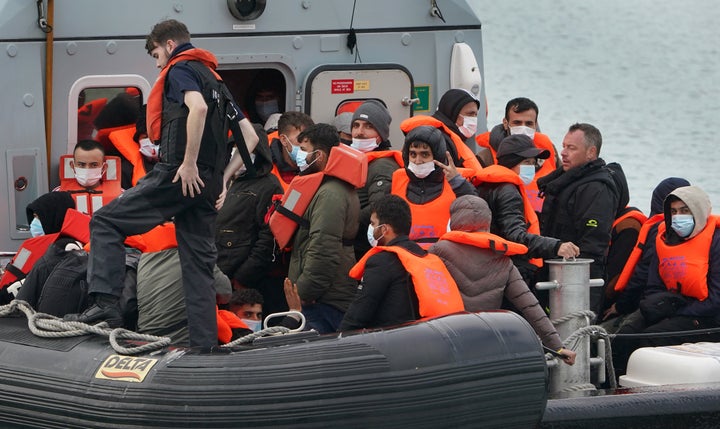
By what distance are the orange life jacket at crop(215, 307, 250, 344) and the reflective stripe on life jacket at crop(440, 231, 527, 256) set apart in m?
1.14

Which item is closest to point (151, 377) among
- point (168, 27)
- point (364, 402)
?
point (364, 402)

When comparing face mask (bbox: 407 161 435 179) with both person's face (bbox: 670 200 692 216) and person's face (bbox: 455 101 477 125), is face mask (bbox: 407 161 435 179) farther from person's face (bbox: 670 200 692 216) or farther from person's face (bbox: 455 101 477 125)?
person's face (bbox: 670 200 692 216)

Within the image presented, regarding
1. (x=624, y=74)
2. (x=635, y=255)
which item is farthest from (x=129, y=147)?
(x=624, y=74)

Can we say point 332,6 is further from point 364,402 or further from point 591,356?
point 364,402

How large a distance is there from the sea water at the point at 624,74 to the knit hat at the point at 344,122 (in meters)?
24.2

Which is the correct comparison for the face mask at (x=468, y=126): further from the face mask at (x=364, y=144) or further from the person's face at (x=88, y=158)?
the person's face at (x=88, y=158)

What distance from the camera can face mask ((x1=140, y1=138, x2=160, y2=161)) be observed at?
688 cm

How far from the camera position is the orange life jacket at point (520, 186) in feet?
20.2

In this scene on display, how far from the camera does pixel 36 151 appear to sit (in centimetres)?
680

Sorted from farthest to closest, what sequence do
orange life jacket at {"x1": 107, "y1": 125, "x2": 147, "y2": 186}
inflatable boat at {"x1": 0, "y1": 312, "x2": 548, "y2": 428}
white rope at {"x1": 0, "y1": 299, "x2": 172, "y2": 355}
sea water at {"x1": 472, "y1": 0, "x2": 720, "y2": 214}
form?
sea water at {"x1": 472, "y1": 0, "x2": 720, "y2": 214}
orange life jacket at {"x1": 107, "y1": 125, "x2": 147, "y2": 186}
white rope at {"x1": 0, "y1": 299, "x2": 172, "y2": 355}
inflatable boat at {"x1": 0, "y1": 312, "x2": 548, "y2": 428}

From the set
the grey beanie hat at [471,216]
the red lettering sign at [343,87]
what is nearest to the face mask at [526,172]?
the grey beanie hat at [471,216]

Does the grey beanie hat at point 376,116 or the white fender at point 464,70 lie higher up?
the white fender at point 464,70

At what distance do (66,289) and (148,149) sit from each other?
1394 millimetres

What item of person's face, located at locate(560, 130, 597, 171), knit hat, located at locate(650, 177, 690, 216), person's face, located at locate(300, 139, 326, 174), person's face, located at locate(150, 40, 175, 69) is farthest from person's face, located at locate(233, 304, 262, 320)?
knit hat, located at locate(650, 177, 690, 216)
